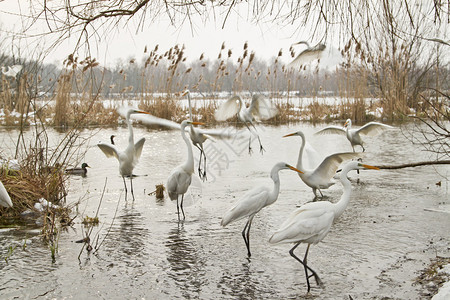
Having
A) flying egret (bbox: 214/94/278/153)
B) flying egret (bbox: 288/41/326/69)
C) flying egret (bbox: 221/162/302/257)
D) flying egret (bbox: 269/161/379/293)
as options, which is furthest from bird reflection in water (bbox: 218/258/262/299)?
flying egret (bbox: 214/94/278/153)

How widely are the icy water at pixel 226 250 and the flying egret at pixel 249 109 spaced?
1842 mm

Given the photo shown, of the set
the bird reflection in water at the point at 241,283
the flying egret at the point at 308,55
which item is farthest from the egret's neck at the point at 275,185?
the flying egret at the point at 308,55

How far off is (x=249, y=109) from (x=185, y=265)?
599 cm

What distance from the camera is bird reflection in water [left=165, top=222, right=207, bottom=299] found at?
11.9 ft

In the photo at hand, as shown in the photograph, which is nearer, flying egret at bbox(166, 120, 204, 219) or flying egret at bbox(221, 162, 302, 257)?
flying egret at bbox(221, 162, 302, 257)

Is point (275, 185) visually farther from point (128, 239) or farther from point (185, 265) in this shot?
point (128, 239)

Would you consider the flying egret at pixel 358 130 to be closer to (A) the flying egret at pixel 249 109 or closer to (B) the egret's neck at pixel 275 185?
(A) the flying egret at pixel 249 109

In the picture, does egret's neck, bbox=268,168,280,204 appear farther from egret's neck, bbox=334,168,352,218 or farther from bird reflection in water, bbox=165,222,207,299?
bird reflection in water, bbox=165,222,207,299

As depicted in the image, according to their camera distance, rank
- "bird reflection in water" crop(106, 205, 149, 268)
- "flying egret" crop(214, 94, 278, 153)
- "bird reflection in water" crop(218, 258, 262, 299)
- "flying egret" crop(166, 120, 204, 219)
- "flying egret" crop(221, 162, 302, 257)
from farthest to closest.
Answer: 1. "flying egret" crop(214, 94, 278, 153)
2. "flying egret" crop(166, 120, 204, 219)
3. "flying egret" crop(221, 162, 302, 257)
4. "bird reflection in water" crop(106, 205, 149, 268)
5. "bird reflection in water" crop(218, 258, 262, 299)

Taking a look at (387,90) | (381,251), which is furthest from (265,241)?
(387,90)

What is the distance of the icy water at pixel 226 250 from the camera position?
11.8 feet

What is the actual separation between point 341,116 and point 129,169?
1131 cm

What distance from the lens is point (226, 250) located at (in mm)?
4512

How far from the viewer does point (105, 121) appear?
1741 centimetres
